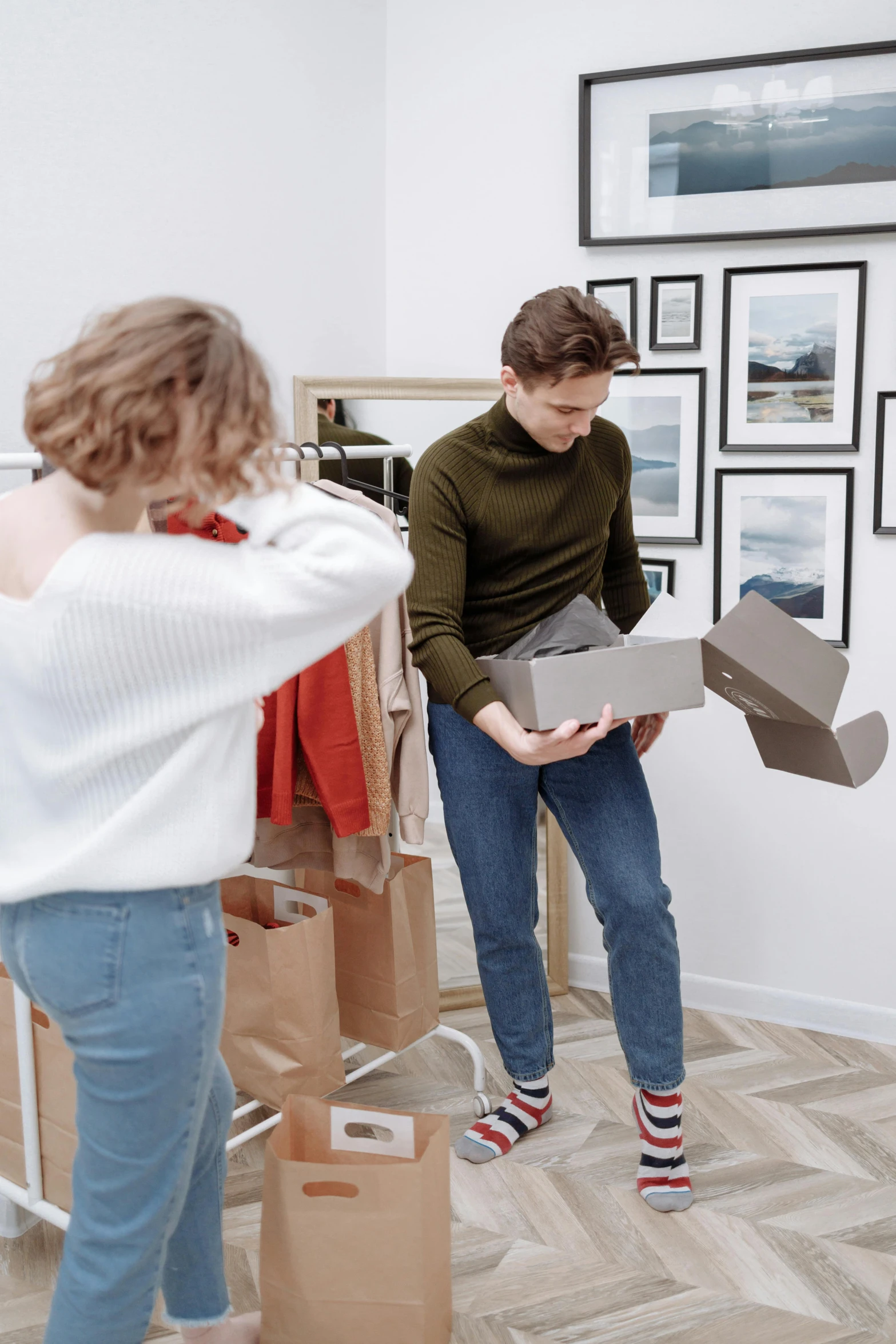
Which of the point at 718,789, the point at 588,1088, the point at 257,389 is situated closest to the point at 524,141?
the point at 718,789

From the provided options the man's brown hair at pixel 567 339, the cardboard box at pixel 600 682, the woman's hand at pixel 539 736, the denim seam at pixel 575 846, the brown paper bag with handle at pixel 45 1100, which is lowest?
the brown paper bag with handle at pixel 45 1100

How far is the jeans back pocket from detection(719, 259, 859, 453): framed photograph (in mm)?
1813

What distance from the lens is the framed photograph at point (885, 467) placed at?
2295mm

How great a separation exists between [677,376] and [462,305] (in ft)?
1.82

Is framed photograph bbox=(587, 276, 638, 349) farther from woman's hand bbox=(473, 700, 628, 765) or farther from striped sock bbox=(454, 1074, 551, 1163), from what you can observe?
striped sock bbox=(454, 1074, 551, 1163)

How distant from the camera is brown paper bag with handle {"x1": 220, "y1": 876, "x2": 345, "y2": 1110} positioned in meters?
1.84

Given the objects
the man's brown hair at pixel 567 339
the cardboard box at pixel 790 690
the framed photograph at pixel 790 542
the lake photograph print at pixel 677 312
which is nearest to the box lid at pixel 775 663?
the cardboard box at pixel 790 690

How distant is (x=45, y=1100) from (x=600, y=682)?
1.01m

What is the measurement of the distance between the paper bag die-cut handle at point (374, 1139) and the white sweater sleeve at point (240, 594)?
0.76 metres

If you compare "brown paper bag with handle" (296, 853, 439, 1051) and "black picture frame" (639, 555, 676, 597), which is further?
"black picture frame" (639, 555, 676, 597)

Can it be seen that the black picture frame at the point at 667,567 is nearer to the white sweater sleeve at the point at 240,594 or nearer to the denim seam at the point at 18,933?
the white sweater sleeve at the point at 240,594

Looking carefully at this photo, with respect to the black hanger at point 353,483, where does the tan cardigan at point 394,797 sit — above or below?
below

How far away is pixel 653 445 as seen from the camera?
8.23 feet

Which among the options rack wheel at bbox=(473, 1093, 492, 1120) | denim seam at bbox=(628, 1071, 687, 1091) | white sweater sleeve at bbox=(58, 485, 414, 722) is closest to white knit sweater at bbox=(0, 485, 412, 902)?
white sweater sleeve at bbox=(58, 485, 414, 722)
